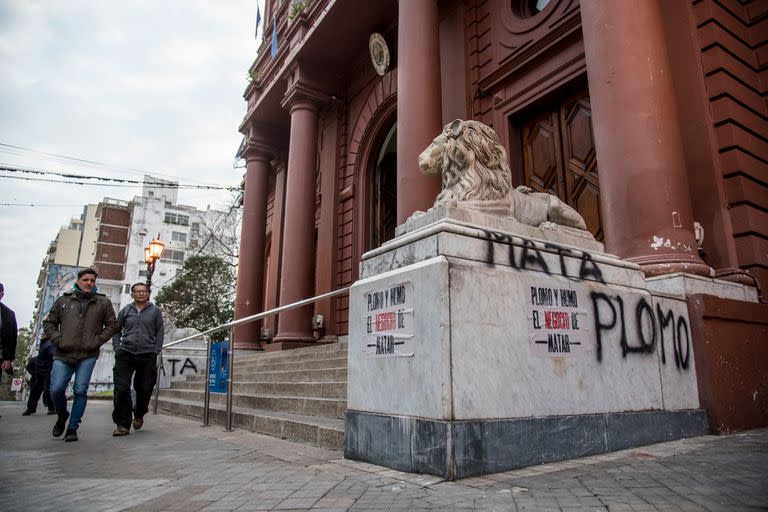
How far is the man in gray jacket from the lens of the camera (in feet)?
19.2

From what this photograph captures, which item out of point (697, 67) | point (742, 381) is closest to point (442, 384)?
point (742, 381)

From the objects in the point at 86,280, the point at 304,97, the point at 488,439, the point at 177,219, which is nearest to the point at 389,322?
the point at 488,439

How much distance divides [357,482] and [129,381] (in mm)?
4210

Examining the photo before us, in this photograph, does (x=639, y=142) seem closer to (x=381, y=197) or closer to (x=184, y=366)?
(x=381, y=197)

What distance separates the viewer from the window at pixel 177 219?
5493 centimetres

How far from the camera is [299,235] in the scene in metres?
12.1

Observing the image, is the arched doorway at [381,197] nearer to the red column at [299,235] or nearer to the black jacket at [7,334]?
the red column at [299,235]

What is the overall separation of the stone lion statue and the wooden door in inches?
132

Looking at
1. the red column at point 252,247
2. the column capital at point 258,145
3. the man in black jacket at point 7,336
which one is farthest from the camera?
the column capital at point 258,145

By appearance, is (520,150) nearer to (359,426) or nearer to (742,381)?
(742,381)

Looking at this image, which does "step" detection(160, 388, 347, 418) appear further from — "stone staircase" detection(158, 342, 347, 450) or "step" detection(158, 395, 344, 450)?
"step" detection(158, 395, 344, 450)

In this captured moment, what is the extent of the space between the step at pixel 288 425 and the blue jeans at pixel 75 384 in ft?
5.28

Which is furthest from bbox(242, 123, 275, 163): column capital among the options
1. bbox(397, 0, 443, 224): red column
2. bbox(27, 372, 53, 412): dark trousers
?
bbox(27, 372, 53, 412): dark trousers

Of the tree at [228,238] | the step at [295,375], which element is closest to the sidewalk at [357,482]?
the step at [295,375]
